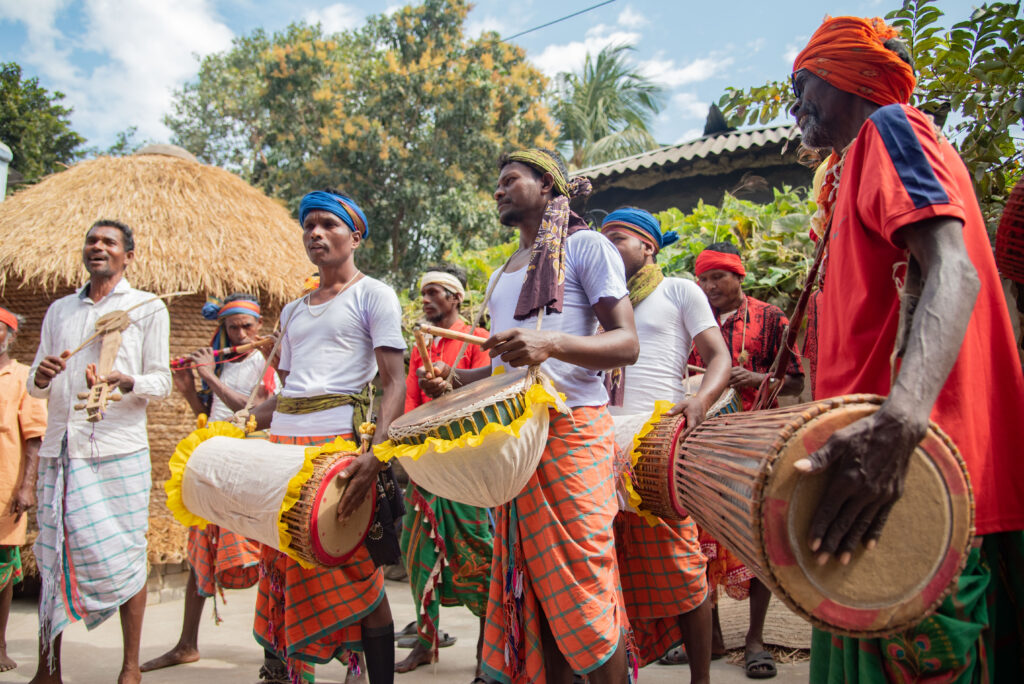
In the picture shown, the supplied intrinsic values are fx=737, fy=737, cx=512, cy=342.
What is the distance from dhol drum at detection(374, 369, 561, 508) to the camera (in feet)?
7.17

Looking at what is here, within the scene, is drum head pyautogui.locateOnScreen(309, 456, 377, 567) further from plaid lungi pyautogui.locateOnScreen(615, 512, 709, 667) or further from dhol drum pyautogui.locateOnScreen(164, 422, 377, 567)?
plaid lungi pyautogui.locateOnScreen(615, 512, 709, 667)

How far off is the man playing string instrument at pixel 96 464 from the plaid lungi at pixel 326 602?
1104mm

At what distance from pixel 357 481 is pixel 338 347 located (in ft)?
2.17

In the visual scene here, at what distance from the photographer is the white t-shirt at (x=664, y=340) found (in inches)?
139

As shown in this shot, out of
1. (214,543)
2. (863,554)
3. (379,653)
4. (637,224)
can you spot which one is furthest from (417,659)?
(863,554)

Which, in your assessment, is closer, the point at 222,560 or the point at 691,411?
the point at 691,411

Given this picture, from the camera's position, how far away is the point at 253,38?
23.8m

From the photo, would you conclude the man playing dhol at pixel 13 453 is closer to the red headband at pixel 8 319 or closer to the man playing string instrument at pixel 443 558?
the red headband at pixel 8 319

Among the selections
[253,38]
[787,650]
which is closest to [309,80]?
[253,38]

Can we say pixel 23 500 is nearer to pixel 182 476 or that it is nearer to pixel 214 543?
pixel 214 543

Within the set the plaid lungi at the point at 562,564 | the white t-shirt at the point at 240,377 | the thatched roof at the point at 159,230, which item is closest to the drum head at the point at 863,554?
the plaid lungi at the point at 562,564

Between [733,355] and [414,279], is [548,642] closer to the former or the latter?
[733,355]

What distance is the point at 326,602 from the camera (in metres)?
3.15

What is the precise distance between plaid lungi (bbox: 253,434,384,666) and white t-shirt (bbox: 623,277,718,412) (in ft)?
4.64
